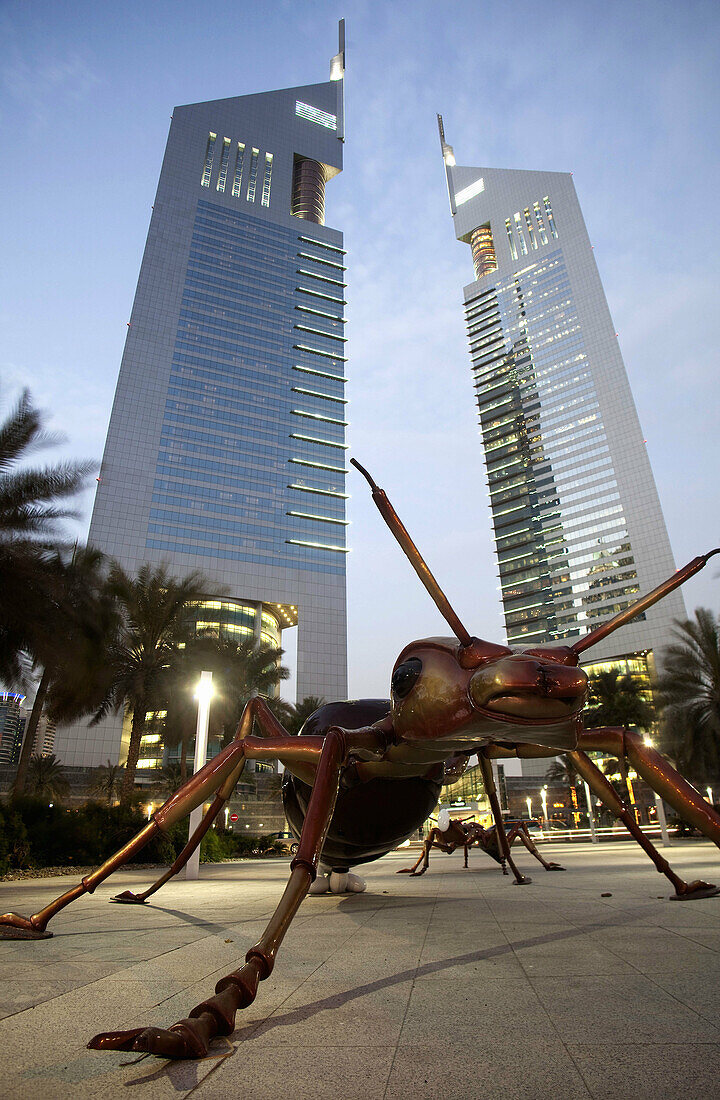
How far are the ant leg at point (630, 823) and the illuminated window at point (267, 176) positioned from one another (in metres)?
143

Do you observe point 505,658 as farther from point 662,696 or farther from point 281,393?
point 281,393

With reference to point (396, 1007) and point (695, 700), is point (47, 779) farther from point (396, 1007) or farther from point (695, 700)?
point (396, 1007)

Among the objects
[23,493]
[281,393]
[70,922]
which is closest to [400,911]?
[70,922]

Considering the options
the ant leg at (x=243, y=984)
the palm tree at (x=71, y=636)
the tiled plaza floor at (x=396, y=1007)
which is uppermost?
the palm tree at (x=71, y=636)

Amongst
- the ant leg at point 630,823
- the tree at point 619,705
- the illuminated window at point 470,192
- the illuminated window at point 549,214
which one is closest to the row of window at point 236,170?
the illuminated window at point 549,214

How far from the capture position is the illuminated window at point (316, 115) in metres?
145

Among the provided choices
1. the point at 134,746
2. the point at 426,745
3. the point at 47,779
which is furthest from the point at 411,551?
the point at 47,779

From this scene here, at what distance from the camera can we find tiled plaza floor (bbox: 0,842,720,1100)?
184cm

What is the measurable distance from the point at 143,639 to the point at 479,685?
89.4ft

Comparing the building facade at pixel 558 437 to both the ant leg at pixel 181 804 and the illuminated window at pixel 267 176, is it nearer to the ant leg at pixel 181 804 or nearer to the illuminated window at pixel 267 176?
the illuminated window at pixel 267 176

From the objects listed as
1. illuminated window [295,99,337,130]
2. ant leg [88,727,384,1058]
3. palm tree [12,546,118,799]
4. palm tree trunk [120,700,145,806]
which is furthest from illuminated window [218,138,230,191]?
ant leg [88,727,384,1058]

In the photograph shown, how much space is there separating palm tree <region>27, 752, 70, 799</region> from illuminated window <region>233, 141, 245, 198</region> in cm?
11593

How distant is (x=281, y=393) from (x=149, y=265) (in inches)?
1277

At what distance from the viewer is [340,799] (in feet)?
16.3
